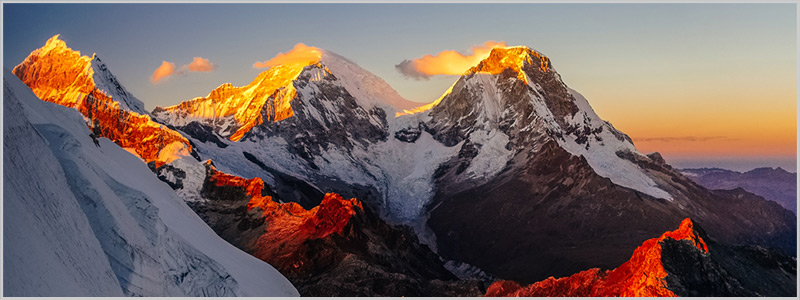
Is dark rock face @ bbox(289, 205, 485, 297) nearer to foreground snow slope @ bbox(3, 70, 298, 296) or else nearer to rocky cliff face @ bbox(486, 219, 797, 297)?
foreground snow slope @ bbox(3, 70, 298, 296)

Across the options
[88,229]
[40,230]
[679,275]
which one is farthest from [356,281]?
[40,230]

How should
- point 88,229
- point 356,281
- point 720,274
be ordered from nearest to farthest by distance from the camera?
point 88,229
point 720,274
point 356,281

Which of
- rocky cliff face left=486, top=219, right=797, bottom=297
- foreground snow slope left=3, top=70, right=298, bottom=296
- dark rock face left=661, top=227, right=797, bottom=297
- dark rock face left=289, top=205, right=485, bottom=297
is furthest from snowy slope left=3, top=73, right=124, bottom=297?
dark rock face left=289, top=205, right=485, bottom=297

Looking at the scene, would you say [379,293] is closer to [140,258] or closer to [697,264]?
[697,264]

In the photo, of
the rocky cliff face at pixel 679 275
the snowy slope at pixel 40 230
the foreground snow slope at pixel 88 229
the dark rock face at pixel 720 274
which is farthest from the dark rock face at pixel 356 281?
the snowy slope at pixel 40 230

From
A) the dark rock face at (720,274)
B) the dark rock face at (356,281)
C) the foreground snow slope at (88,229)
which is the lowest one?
the dark rock face at (356,281)

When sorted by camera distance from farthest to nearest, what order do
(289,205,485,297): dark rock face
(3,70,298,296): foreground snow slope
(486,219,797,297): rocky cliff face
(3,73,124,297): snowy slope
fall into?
(289,205,485,297): dark rock face, (486,219,797,297): rocky cliff face, (3,70,298,296): foreground snow slope, (3,73,124,297): snowy slope

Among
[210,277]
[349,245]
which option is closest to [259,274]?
[210,277]

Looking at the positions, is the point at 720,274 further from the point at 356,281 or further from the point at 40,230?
the point at 40,230

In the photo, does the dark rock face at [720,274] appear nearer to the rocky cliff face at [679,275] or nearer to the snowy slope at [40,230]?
the rocky cliff face at [679,275]
